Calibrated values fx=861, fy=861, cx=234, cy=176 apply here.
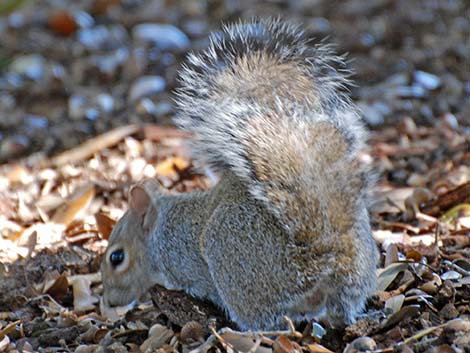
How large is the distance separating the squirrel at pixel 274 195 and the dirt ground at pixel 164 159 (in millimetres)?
118

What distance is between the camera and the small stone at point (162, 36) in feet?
22.5

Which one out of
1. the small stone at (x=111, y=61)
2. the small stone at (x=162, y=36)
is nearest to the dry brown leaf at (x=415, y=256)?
the small stone at (x=111, y=61)

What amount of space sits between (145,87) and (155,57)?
0.49 metres

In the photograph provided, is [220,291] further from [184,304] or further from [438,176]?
[438,176]

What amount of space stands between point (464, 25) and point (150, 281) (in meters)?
4.67

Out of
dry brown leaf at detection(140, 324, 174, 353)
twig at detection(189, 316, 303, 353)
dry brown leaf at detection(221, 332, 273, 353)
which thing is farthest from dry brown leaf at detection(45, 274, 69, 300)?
dry brown leaf at detection(221, 332, 273, 353)

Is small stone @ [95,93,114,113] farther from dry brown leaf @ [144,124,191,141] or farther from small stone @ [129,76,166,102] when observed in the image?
dry brown leaf @ [144,124,191,141]

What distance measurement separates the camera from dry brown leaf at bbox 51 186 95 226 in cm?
437

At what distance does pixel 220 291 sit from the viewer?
3.04 metres

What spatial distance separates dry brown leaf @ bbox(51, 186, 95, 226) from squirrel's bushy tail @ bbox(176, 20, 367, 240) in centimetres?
119

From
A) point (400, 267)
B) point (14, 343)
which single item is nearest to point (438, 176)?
point (400, 267)

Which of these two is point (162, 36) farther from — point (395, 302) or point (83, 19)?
point (395, 302)

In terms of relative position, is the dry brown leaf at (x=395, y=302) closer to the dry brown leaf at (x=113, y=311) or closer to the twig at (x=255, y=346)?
the twig at (x=255, y=346)

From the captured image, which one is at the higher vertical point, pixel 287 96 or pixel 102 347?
pixel 287 96
